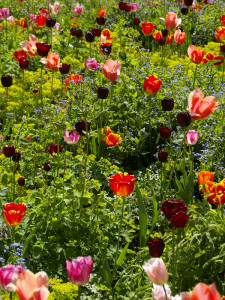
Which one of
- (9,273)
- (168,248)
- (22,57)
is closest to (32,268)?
(168,248)

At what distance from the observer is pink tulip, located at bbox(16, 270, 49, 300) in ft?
4.02

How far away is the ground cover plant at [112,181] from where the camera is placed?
2.13 metres

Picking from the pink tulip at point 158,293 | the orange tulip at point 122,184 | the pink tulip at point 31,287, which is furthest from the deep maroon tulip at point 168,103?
the pink tulip at point 31,287

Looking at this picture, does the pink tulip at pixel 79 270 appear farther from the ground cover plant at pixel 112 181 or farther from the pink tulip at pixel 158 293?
the pink tulip at pixel 158 293

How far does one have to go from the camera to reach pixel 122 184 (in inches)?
91.6

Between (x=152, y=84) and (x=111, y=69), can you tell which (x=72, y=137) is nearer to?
(x=111, y=69)

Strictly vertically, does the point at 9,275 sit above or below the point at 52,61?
above

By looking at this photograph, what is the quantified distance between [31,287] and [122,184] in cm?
109

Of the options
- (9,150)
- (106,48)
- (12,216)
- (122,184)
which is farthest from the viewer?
(106,48)

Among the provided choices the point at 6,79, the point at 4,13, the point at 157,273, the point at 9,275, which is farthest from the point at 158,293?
the point at 4,13

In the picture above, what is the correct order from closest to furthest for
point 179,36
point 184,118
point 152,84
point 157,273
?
point 157,273
point 184,118
point 152,84
point 179,36

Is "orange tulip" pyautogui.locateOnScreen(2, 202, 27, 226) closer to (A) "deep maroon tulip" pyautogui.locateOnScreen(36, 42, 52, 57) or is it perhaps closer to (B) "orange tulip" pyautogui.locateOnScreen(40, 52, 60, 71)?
(B) "orange tulip" pyautogui.locateOnScreen(40, 52, 60, 71)

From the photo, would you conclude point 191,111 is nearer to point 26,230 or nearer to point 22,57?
point 26,230

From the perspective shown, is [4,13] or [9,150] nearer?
[9,150]
